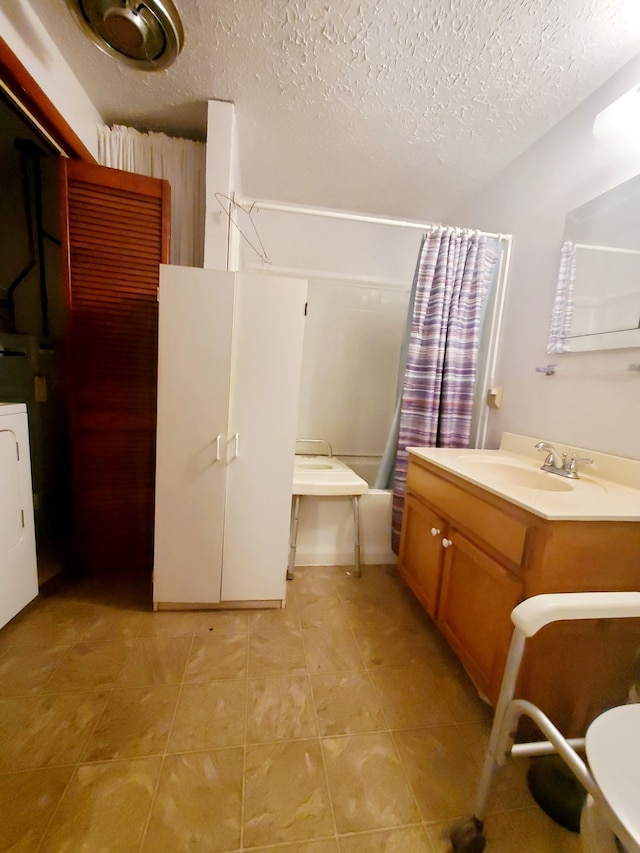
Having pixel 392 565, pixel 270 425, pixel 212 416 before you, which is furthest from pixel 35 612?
pixel 392 565

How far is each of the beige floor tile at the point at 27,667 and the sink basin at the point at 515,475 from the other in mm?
1754

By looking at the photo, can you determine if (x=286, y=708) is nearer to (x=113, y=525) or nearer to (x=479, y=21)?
(x=113, y=525)

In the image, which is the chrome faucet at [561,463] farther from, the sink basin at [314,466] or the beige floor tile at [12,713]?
the beige floor tile at [12,713]

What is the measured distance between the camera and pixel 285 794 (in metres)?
0.88

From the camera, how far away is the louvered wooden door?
1513 millimetres

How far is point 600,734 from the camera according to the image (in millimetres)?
→ 603

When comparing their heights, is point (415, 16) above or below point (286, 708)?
above

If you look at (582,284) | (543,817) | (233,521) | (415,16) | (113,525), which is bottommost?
(543,817)

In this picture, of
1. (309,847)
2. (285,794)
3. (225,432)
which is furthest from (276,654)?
(225,432)

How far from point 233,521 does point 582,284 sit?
1897 mm

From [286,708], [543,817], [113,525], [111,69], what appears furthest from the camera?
[113,525]

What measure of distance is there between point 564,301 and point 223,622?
7.16 feet

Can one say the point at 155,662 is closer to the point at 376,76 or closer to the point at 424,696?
the point at 424,696

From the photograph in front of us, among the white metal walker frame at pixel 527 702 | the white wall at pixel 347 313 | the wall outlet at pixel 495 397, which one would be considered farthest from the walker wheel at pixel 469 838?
the white wall at pixel 347 313
